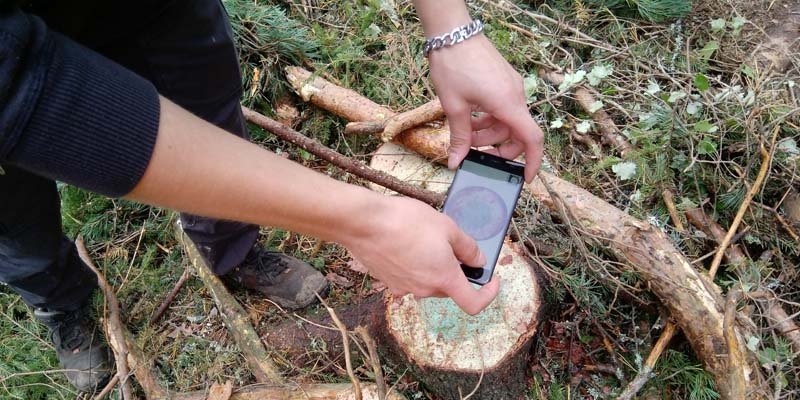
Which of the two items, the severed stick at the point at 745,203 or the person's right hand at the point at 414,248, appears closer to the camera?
the person's right hand at the point at 414,248

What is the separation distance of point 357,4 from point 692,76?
1882mm

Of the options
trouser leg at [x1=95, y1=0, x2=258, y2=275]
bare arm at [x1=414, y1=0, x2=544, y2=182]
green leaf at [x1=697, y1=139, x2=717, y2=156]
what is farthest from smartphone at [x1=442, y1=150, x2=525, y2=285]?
green leaf at [x1=697, y1=139, x2=717, y2=156]

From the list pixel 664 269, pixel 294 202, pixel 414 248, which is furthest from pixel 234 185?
pixel 664 269

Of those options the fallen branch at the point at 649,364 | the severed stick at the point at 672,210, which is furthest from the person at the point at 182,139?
the severed stick at the point at 672,210

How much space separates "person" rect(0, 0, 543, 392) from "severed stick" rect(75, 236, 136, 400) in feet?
0.86

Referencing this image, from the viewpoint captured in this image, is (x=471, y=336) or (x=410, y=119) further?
(x=410, y=119)

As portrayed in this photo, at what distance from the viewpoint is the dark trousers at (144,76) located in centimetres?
143

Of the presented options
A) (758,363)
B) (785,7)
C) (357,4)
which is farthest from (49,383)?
(785,7)

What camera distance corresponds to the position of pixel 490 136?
1.69 m

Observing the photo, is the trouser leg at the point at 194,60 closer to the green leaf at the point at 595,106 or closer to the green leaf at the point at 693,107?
the green leaf at the point at 595,106

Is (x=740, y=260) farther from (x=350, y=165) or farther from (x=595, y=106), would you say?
(x=350, y=165)

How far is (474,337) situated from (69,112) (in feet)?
4.73

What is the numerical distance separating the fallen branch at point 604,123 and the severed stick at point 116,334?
7.57ft

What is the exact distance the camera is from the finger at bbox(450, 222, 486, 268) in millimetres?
1196
